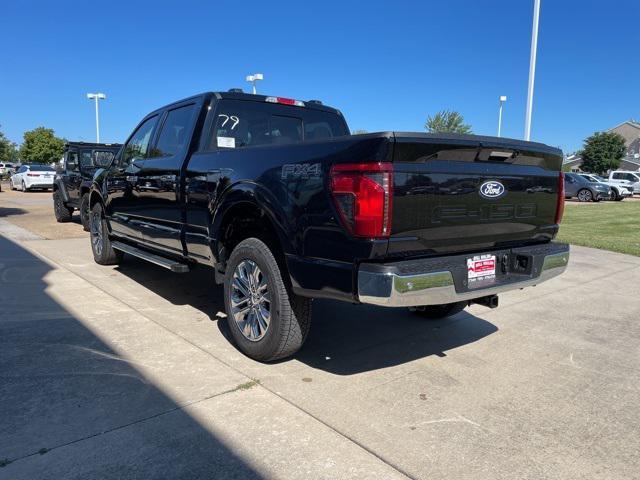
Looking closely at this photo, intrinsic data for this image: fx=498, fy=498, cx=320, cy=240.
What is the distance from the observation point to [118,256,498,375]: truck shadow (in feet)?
12.7

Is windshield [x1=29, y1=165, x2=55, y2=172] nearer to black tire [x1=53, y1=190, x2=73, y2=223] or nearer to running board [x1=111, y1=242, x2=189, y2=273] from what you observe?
black tire [x1=53, y1=190, x2=73, y2=223]

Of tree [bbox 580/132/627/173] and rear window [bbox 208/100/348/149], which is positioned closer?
rear window [bbox 208/100/348/149]

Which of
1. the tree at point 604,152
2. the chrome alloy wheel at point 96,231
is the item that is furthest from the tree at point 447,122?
the chrome alloy wheel at point 96,231

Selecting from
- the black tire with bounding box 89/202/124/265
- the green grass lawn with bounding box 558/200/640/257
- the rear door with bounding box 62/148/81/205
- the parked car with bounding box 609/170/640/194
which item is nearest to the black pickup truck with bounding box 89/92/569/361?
the black tire with bounding box 89/202/124/265

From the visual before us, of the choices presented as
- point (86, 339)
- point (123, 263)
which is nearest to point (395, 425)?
point (86, 339)

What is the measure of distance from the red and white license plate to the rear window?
184 centimetres

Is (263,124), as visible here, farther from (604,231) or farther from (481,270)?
(604,231)

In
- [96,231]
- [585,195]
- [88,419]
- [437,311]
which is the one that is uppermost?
[585,195]

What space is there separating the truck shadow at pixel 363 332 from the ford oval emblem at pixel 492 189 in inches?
55.5

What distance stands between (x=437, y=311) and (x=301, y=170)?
2399 mm

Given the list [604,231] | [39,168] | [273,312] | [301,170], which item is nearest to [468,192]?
[301,170]

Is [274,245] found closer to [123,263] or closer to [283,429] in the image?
[283,429]

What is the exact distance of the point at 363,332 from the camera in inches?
177

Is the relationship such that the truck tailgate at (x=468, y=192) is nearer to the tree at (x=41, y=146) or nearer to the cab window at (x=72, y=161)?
the cab window at (x=72, y=161)
